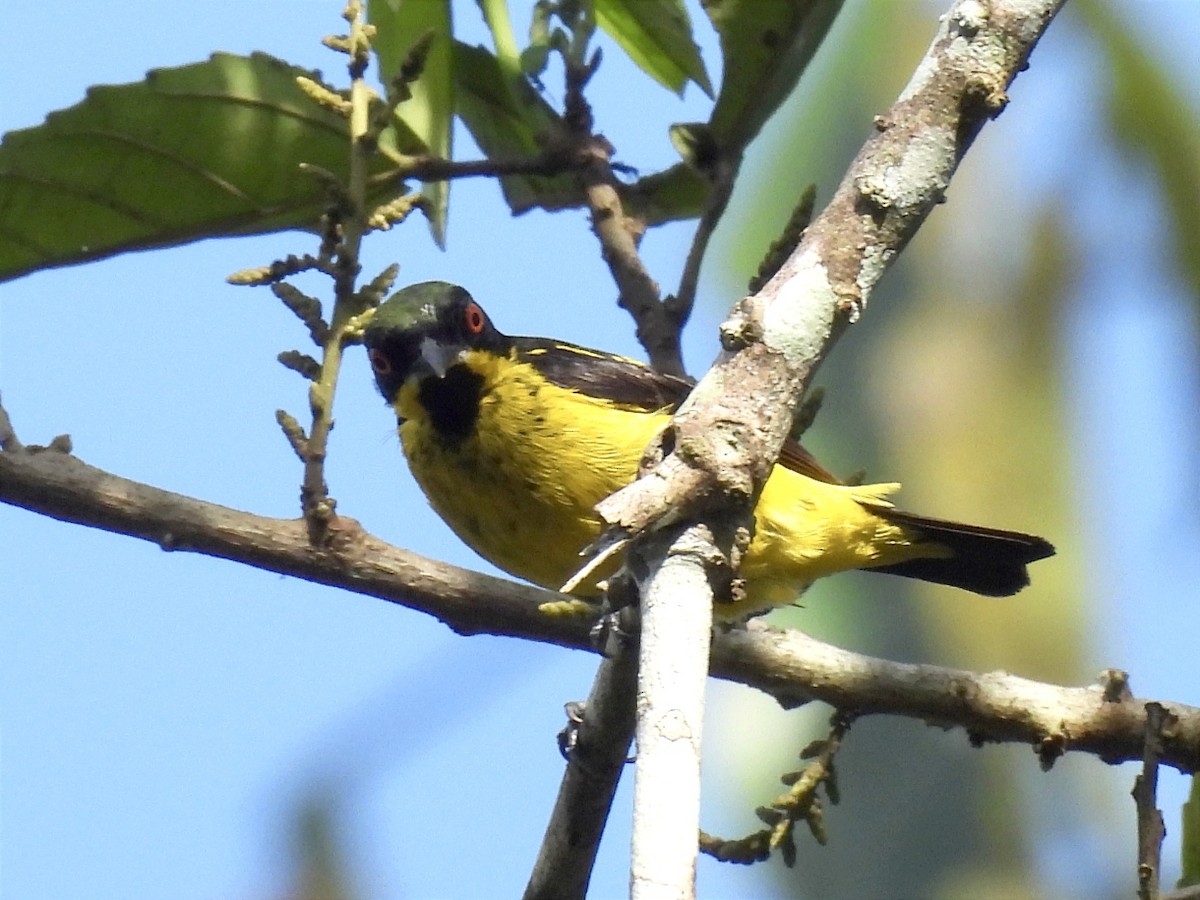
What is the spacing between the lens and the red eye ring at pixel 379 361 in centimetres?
412

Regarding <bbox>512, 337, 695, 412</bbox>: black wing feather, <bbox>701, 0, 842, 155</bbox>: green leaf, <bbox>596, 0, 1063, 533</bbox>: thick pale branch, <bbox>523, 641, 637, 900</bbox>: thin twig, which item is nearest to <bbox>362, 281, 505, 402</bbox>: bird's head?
<bbox>512, 337, 695, 412</bbox>: black wing feather

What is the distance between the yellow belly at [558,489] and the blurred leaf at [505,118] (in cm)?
→ 45

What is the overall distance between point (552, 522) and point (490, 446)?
Answer: 27 centimetres

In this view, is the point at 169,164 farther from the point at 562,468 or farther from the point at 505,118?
the point at 562,468

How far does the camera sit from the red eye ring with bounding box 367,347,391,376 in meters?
4.12

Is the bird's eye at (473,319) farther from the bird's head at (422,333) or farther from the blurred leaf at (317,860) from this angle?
the blurred leaf at (317,860)

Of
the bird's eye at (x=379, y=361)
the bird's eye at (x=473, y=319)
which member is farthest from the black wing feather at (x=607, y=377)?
the bird's eye at (x=379, y=361)

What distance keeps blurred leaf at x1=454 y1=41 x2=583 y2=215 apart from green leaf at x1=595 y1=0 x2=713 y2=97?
0.82 feet

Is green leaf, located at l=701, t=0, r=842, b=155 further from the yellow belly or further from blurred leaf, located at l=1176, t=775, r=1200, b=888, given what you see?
blurred leaf, located at l=1176, t=775, r=1200, b=888

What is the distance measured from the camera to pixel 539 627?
2.77m

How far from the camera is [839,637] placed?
425 cm

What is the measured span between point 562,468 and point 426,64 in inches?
36.9

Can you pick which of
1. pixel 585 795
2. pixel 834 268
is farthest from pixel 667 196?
pixel 585 795

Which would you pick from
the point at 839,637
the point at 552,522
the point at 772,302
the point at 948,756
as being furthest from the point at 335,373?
the point at 948,756
